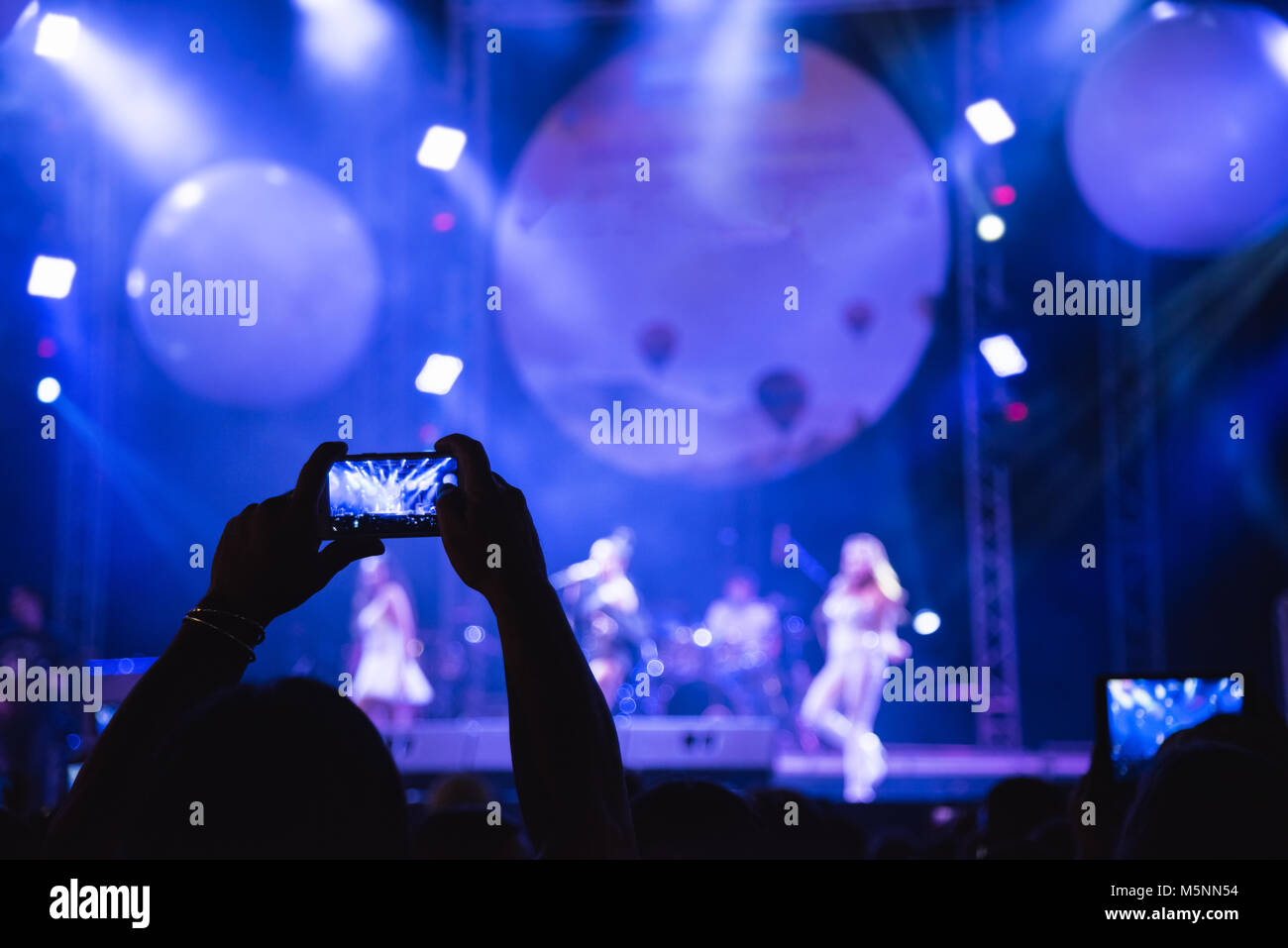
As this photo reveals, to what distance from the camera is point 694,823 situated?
1575mm

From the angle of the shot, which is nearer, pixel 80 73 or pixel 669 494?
pixel 80 73

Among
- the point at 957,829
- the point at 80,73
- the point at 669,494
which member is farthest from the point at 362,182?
the point at 957,829

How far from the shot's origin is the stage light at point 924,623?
8547mm

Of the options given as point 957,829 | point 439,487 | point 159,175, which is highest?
point 159,175

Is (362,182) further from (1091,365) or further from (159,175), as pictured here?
(1091,365)

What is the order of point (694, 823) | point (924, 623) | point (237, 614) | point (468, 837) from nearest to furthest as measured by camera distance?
point (237, 614)
point (694, 823)
point (468, 837)
point (924, 623)

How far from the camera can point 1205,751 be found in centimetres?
112

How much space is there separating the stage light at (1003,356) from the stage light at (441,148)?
14.1 ft

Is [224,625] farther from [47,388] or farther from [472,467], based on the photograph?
[47,388]

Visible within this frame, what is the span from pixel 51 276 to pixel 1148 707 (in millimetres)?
7587

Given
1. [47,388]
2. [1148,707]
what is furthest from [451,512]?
[47,388]

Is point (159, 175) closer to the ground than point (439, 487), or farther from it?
farther from it
